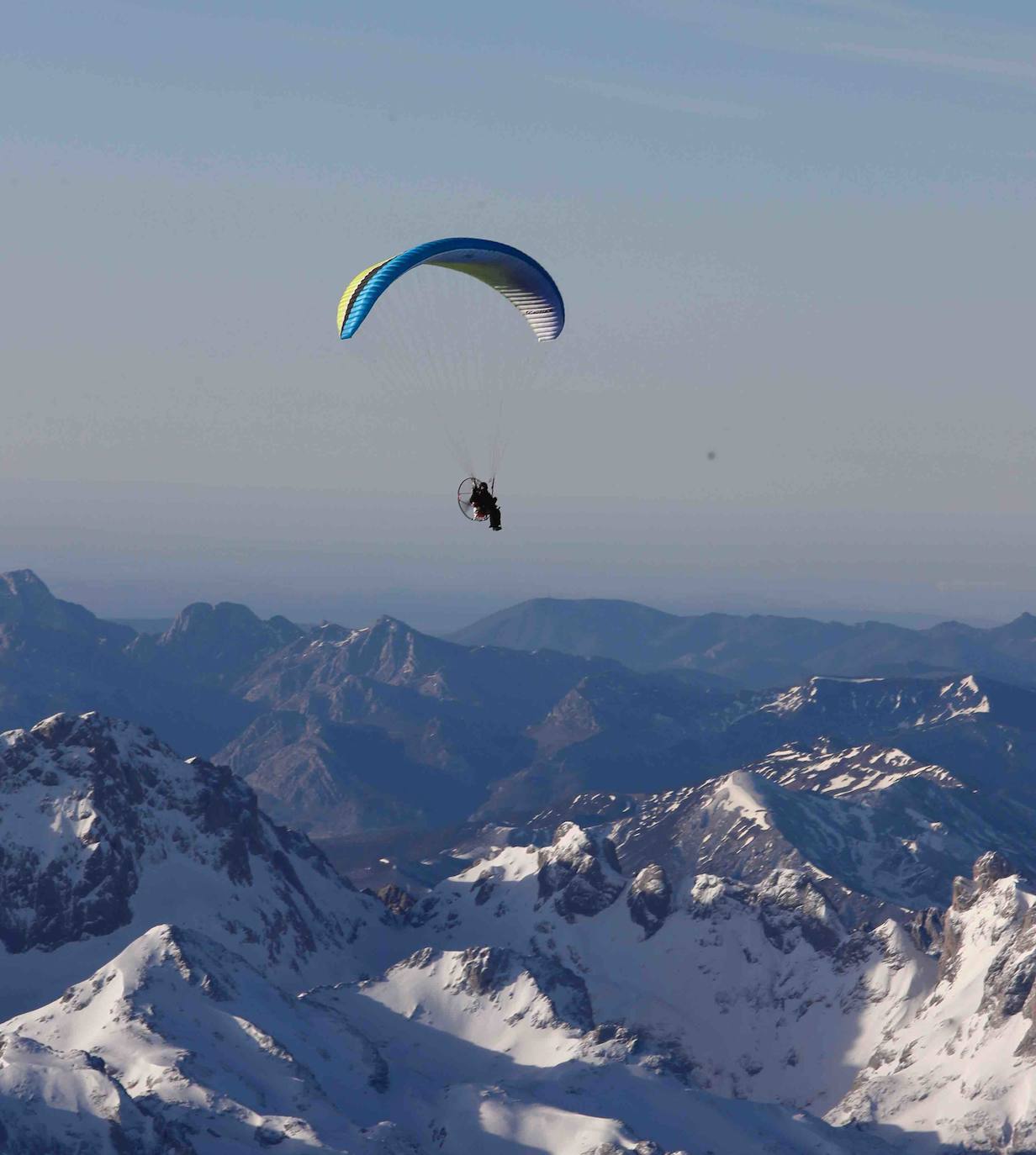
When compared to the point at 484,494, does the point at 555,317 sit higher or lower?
higher

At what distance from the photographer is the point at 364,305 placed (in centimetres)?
14800

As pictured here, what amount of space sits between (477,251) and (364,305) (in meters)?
13.0

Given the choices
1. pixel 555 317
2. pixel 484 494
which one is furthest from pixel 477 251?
pixel 484 494

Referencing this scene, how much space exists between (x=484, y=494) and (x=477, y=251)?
20113 mm

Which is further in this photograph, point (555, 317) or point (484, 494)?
point (555, 317)

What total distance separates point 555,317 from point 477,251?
960 cm

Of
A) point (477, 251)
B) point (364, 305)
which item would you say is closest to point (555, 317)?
point (477, 251)

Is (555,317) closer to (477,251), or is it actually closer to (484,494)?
(477,251)

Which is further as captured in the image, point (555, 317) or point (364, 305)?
point (555, 317)

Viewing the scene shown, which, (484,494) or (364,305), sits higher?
(364,305)

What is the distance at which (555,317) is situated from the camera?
163000 mm

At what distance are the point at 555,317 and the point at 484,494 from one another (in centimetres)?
2049

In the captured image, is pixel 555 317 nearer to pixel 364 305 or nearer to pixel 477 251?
pixel 477 251
